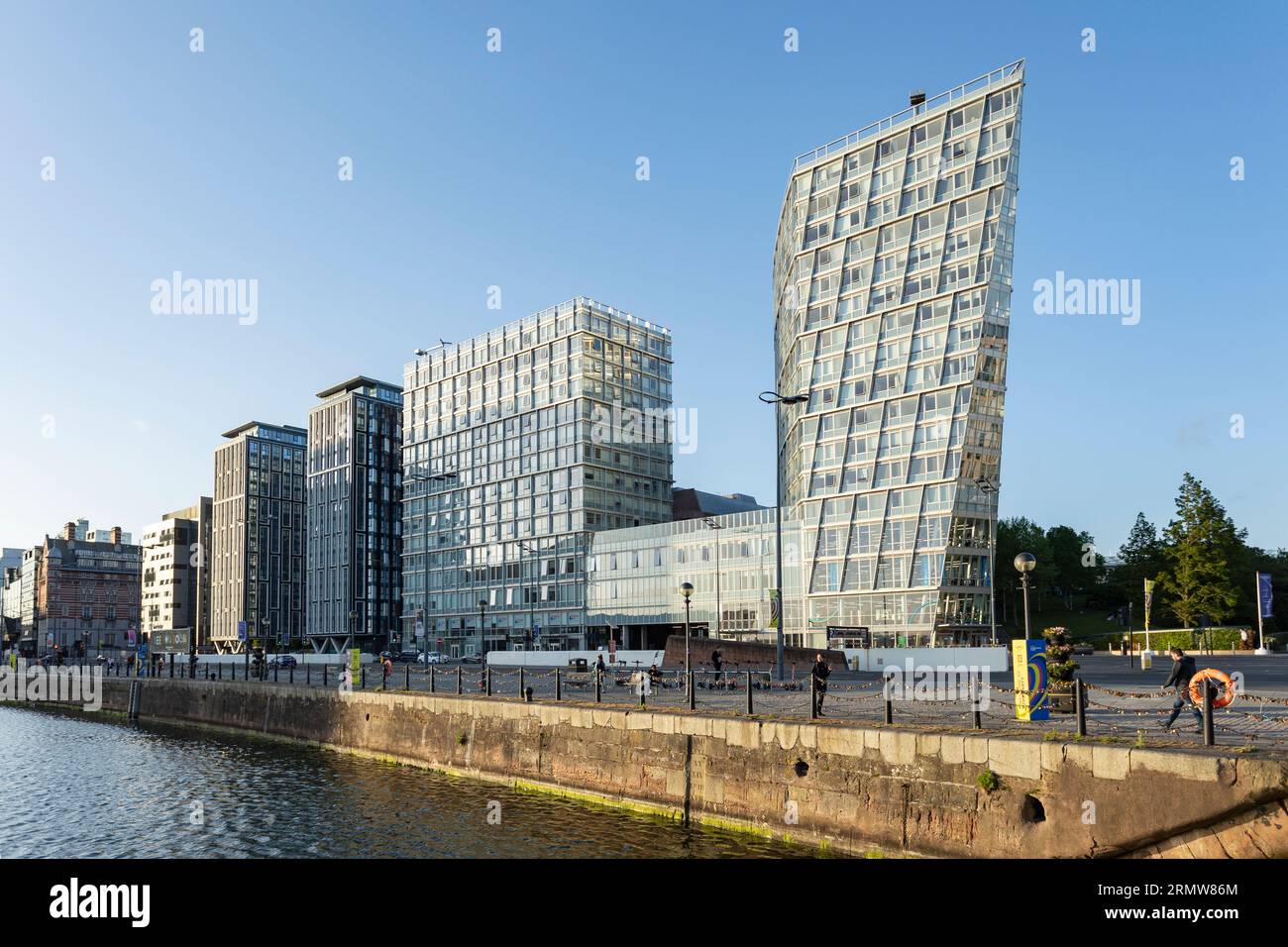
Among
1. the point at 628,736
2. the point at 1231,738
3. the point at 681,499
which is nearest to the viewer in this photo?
the point at 1231,738

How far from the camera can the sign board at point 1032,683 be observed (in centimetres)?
1797

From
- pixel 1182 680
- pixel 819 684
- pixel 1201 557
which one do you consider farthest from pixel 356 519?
pixel 1182 680

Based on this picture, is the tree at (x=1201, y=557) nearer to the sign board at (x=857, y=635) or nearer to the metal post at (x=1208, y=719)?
the sign board at (x=857, y=635)

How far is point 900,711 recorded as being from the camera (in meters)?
20.8

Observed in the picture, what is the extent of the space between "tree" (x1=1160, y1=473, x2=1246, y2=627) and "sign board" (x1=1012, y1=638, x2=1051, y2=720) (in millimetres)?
75450

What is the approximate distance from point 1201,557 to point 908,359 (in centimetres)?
3177

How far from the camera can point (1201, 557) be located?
82938 millimetres

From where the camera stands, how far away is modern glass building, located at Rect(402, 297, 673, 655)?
108312 mm

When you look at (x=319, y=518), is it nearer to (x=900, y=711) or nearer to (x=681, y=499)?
(x=681, y=499)

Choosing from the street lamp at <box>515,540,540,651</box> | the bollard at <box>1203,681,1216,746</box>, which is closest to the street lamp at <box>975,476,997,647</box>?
the street lamp at <box>515,540,540,651</box>

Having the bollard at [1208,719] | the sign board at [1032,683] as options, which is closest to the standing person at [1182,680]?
the sign board at [1032,683]

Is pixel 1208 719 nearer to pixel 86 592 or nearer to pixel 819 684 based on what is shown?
pixel 819 684

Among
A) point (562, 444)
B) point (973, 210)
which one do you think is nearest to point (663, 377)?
point (562, 444)
